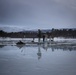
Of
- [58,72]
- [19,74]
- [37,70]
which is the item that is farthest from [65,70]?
[19,74]

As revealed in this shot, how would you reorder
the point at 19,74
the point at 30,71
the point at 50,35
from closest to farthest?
the point at 19,74 → the point at 30,71 → the point at 50,35

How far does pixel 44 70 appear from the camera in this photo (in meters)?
4.30

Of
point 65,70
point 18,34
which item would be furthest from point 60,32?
point 65,70

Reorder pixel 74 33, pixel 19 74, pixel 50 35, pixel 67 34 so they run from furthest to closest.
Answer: pixel 67 34 → pixel 74 33 → pixel 50 35 → pixel 19 74

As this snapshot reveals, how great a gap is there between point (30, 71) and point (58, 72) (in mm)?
501

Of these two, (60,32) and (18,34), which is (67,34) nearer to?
(60,32)

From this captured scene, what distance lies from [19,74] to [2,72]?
0.36 meters

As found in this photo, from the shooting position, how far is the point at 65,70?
427 centimetres

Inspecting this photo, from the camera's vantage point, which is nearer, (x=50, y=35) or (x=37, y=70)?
(x=37, y=70)

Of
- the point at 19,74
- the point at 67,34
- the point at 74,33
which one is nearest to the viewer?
the point at 19,74

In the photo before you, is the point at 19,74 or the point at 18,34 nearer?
the point at 19,74

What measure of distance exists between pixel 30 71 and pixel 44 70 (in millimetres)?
262

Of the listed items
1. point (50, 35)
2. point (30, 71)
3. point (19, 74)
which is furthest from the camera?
point (50, 35)

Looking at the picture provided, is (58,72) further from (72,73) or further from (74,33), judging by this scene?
(74,33)
